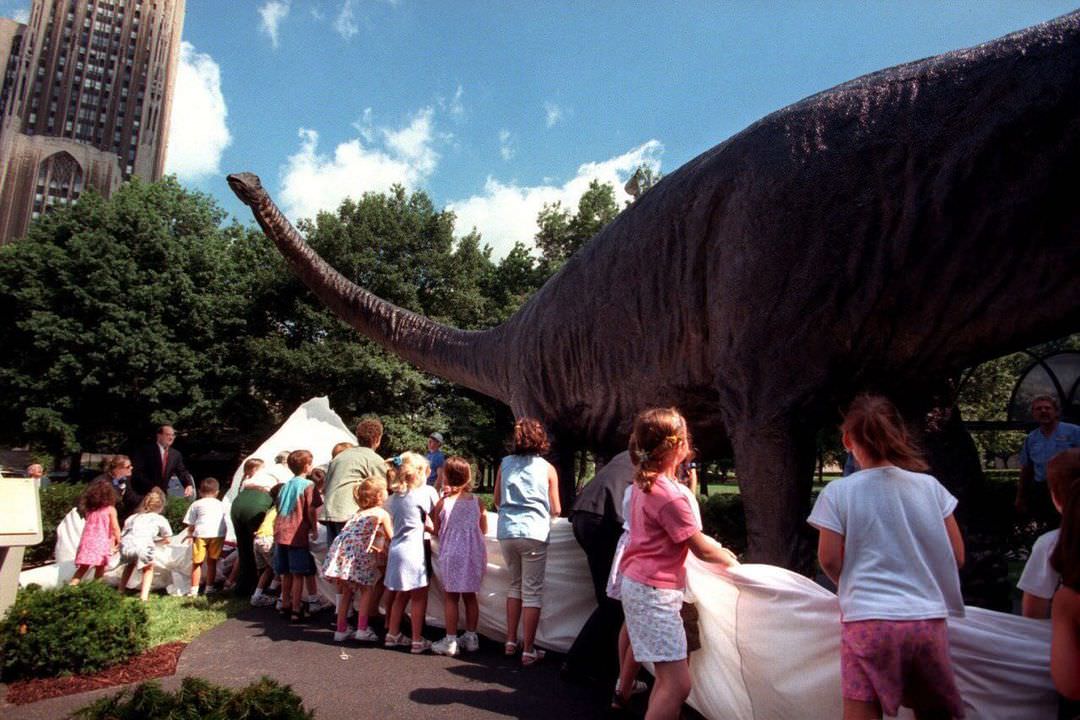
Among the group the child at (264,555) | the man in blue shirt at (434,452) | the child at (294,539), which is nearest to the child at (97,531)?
the child at (264,555)

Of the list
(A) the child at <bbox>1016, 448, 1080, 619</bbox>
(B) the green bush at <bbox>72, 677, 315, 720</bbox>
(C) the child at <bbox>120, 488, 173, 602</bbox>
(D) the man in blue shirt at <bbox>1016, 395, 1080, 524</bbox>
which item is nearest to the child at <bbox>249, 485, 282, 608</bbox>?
(C) the child at <bbox>120, 488, 173, 602</bbox>

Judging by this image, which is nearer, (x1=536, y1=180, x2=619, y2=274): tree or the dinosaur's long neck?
the dinosaur's long neck

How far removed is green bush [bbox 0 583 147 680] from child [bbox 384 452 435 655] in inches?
78.3

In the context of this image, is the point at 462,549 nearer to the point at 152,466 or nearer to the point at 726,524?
the point at 726,524

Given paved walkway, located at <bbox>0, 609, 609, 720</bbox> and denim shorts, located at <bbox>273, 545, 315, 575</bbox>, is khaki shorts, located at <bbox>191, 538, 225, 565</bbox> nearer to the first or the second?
denim shorts, located at <bbox>273, 545, 315, 575</bbox>

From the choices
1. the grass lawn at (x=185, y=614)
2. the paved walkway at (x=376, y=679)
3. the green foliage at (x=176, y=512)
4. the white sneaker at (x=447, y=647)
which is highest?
the green foliage at (x=176, y=512)

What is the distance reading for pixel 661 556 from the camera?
10.5ft

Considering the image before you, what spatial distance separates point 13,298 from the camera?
81.6 feet

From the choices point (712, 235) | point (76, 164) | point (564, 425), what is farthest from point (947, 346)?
point (76, 164)

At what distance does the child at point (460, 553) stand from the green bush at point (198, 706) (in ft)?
8.38

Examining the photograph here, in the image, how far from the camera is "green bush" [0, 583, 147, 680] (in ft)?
15.3

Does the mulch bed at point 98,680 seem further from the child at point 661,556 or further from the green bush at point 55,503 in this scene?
the green bush at point 55,503

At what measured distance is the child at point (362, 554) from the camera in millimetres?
5652

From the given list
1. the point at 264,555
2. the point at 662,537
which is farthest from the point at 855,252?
the point at 264,555
